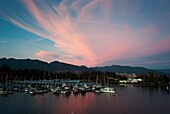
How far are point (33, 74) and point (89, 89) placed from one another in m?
36.1

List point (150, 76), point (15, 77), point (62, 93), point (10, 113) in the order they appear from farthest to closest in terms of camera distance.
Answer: point (150, 76), point (15, 77), point (62, 93), point (10, 113)

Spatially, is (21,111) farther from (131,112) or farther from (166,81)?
(166,81)

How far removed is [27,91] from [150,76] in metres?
60.5

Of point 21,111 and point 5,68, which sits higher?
point 5,68

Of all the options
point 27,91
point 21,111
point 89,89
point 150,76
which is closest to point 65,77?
point 150,76

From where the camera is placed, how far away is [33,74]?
285 feet

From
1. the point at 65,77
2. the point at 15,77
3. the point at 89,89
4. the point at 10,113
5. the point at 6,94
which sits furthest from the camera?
the point at 65,77

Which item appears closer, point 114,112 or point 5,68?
point 114,112

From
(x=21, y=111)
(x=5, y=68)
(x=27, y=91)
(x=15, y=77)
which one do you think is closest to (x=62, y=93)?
(x=27, y=91)

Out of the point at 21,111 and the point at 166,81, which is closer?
the point at 21,111

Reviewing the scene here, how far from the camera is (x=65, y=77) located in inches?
4090

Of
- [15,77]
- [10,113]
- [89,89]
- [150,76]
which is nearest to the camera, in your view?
[10,113]

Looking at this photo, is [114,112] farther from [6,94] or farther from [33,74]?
[33,74]

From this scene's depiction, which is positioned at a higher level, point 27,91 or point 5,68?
point 5,68
